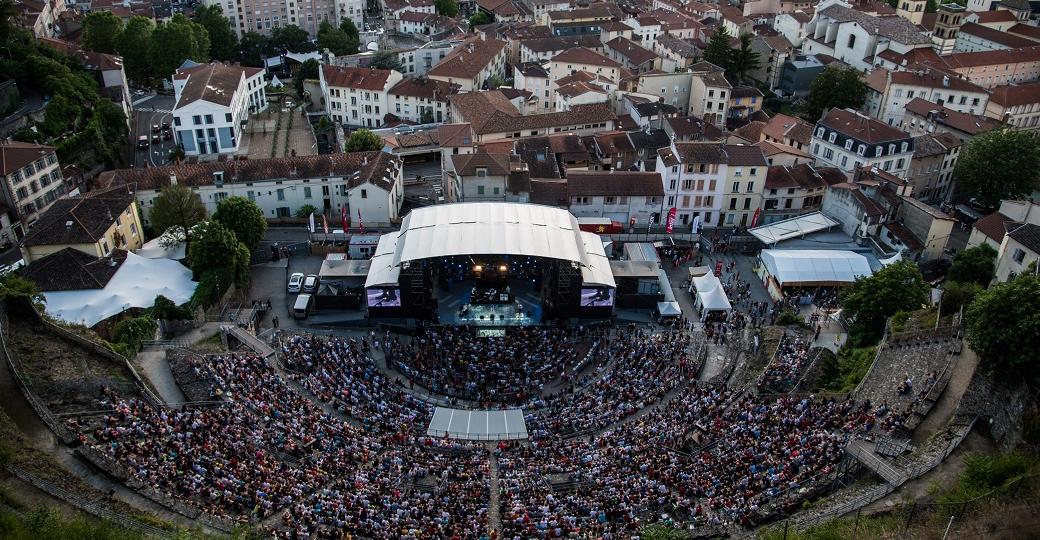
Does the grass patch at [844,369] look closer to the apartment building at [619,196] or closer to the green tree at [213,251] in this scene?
the apartment building at [619,196]

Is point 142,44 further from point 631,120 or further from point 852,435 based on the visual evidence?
point 852,435

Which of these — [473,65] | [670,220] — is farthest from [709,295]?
[473,65]

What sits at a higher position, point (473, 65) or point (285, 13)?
point (473, 65)

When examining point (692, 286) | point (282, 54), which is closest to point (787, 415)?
point (692, 286)

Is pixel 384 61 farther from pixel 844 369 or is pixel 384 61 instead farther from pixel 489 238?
pixel 844 369

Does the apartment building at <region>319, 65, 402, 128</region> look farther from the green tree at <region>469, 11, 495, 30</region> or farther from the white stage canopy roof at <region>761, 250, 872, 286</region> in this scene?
the white stage canopy roof at <region>761, 250, 872, 286</region>

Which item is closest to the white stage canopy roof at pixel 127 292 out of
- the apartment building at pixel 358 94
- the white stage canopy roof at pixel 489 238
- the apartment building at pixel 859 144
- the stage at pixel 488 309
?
the white stage canopy roof at pixel 489 238
